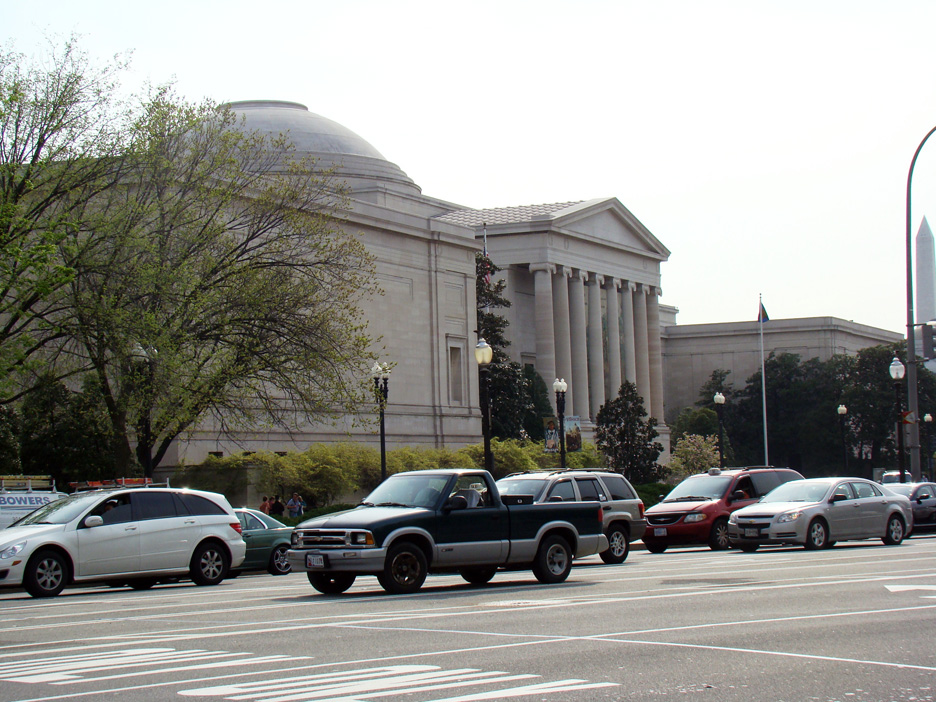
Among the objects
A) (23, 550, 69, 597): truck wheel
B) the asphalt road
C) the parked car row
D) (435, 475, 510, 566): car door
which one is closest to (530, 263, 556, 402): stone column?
the parked car row

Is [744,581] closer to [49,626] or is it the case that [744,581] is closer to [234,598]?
[234,598]

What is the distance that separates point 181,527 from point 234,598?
3.95 m

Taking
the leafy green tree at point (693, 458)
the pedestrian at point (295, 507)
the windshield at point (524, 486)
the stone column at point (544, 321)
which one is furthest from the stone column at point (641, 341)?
the windshield at point (524, 486)

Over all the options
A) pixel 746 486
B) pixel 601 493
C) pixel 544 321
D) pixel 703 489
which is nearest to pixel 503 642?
pixel 601 493

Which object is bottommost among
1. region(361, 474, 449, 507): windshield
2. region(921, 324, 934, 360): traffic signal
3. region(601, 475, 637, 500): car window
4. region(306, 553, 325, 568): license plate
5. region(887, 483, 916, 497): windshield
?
region(306, 553, 325, 568): license plate

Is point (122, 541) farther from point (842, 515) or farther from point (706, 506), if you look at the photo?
point (842, 515)

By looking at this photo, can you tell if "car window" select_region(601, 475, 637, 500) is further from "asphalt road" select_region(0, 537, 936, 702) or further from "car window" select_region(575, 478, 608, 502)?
"asphalt road" select_region(0, 537, 936, 702)

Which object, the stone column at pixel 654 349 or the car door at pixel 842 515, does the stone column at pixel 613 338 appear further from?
the car door at pixel 842 515

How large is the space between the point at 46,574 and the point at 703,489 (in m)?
16.1

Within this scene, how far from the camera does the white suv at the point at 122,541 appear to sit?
1931cm

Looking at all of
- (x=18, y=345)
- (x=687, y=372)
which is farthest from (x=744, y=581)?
(x=687, y=372)

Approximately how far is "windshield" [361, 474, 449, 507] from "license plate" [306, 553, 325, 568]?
1.33 metres

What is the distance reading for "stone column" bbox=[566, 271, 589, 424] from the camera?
89625 millimetres

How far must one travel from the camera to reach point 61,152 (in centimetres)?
3180
